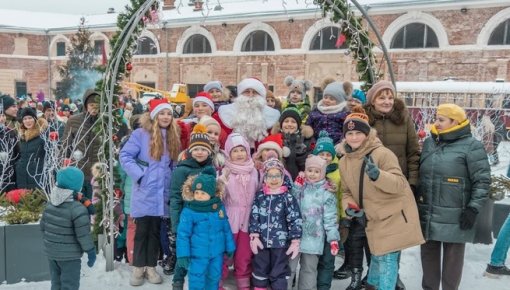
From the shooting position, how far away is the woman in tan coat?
11.4 feet

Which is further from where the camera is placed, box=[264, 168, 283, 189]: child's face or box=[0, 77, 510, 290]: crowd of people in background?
box=[264, 168, 283, 189]: child's face

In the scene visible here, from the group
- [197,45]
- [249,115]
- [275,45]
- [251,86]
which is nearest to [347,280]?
[249,115]

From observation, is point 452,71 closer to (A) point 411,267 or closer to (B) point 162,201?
(A) point 411,267

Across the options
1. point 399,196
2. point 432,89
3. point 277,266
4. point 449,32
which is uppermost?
point 449,32

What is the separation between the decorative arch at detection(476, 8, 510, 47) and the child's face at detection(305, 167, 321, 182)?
55.9ft

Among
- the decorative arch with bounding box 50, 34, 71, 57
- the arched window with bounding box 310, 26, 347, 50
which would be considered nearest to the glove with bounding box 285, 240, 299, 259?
the arched window with bounding box 310, 26, 347, 50

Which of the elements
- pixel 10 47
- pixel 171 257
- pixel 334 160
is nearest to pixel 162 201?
pixel 171 257

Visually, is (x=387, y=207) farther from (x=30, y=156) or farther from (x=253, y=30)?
(x=253, y=30)

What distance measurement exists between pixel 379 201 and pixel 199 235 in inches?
58.8

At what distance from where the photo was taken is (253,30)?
22578mm

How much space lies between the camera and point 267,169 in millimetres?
3707

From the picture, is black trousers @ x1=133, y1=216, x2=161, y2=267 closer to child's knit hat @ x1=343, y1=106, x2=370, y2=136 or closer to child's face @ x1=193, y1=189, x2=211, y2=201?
child's face @ x1=193, y1=189, x2=211, y2=201

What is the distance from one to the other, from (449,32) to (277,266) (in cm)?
1752

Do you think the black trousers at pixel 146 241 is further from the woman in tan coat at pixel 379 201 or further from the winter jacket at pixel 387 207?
the winter jacket at pixel 387 207
